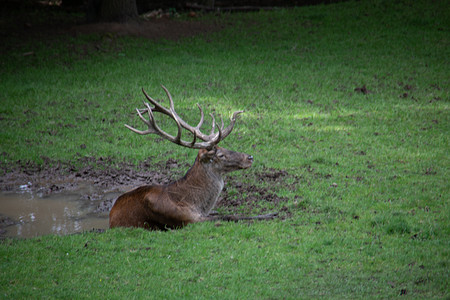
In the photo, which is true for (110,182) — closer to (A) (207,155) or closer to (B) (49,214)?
(B) (49,214)

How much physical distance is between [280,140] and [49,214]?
15.7 feet

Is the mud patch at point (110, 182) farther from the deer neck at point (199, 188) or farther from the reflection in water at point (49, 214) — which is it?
the deer neck at point (199, 188)

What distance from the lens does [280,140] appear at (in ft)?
37.7

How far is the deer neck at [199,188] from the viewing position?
25.6ft

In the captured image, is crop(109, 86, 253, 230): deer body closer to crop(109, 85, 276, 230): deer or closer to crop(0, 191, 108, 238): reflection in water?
crop(109, 85, 276, 230): deer

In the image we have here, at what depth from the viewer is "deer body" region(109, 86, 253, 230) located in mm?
7586

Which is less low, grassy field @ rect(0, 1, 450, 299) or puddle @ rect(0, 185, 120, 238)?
grassy field @ rect(0, 1, 450, 299)

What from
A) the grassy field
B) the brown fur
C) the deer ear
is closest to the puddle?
the brown fur

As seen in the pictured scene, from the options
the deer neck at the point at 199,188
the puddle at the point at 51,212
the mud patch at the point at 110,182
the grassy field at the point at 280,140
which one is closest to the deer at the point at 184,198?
the deer neck at the point at 199,188

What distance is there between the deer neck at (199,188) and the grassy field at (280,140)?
0.50 meters

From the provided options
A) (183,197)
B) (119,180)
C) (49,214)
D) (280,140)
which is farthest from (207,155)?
(280,140)

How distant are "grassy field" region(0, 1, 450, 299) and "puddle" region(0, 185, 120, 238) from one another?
3.67 ft

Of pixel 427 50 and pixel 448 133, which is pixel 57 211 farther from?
pixel 427 50

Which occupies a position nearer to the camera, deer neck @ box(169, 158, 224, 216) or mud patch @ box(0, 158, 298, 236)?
deer neck @ box(169, 158, 224, 216)
